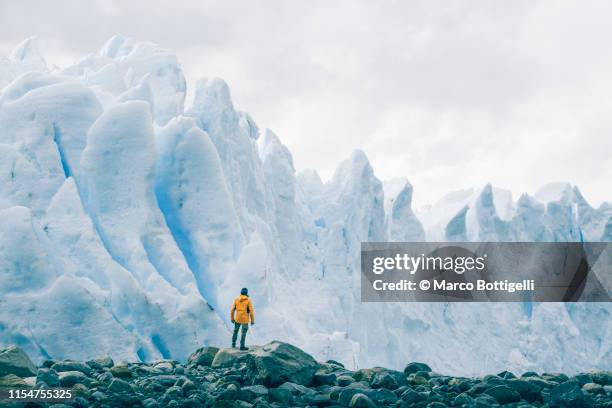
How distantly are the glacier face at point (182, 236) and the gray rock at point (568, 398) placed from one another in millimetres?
7672

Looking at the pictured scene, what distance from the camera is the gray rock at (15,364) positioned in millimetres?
7594

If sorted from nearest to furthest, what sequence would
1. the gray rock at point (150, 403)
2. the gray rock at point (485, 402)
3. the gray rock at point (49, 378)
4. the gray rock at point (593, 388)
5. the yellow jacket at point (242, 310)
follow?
the gray rock at point (150, 403)
the gray rock at point (485, 402)
the gray rock at point (49, 378)
the gray rock at point (593, 388)
the yellow jacket at point (242, 310)

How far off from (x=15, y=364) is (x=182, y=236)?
8.90 meters

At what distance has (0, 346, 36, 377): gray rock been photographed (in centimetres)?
759

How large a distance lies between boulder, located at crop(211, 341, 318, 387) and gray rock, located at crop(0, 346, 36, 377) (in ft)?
7.39

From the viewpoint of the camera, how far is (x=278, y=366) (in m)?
7.73

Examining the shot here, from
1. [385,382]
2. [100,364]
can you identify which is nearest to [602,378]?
[385,382]

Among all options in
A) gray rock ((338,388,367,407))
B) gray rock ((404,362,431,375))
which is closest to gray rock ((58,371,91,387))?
gray rock ((338,388,367,407))

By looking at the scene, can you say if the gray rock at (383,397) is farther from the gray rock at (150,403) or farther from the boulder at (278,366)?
the gray rock at (150,403)

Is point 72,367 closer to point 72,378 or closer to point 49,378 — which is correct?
point 72,378

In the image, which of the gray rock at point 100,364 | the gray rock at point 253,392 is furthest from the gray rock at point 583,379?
the gray rock at point 100,364

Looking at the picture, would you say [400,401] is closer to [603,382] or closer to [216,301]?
[603,382]

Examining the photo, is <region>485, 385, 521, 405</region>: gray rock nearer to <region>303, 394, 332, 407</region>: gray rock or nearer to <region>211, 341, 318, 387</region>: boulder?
<region>303, 394, 332, 407</region>: gray rock

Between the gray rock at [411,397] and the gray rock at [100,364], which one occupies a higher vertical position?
the gray rock at [100,364]
